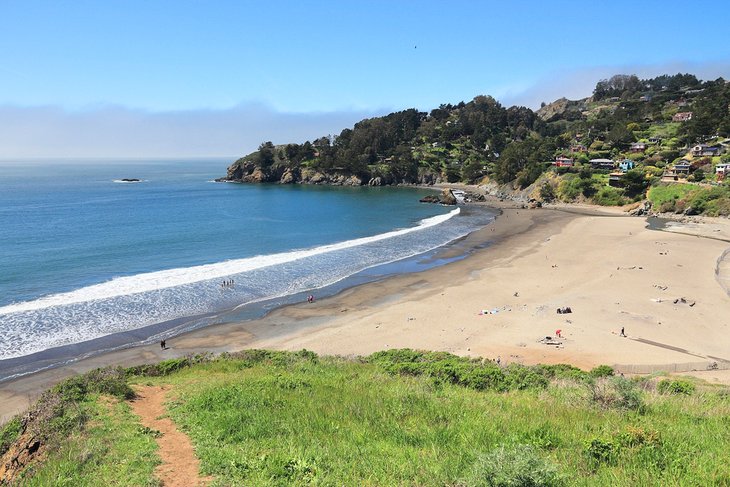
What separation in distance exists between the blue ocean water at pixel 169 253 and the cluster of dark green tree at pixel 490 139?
41.3 metres

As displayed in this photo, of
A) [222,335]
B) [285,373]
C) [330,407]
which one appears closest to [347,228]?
[222,335]

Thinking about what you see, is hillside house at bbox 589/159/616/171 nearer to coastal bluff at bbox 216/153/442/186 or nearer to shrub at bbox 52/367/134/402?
coastal bluff at bbox 216/153/442/186

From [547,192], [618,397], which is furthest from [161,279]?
[547,192]

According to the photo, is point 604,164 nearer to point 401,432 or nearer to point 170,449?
point 401,432

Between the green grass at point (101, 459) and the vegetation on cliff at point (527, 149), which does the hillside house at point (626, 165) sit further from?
the green grass at point (101, 459)

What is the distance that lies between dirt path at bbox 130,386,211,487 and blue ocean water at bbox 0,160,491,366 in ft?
54.6

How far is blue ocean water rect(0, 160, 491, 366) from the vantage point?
30.8m

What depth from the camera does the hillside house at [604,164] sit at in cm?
9731

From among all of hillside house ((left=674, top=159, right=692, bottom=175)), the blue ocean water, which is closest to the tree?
the blue ocean water

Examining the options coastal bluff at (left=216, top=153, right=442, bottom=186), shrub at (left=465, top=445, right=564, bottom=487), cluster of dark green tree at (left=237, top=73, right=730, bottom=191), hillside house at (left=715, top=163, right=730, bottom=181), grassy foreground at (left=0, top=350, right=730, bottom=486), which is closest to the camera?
shrub at (left=465, top=445, right=564, bottom=487)

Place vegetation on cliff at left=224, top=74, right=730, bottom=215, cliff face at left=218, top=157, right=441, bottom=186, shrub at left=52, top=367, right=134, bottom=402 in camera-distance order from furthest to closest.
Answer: cliff face at left=218, top=157, right=441, bottom=186 → vegetation on cliff at left=224, top=74, right=730, bottom=215 → shrub at left=52, top=367, right=134, bottom=402

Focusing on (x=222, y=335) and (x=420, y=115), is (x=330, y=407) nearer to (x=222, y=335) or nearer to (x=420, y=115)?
(x=222, y=335)

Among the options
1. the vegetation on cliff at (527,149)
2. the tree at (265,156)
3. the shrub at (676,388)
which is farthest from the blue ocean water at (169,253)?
the tree at (265,156)

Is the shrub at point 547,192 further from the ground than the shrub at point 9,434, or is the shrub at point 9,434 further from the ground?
the shrub at point 547,192
